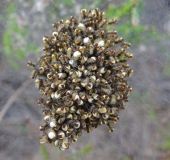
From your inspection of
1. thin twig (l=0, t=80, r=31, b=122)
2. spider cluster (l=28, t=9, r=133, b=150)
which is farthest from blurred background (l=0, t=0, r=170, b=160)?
spider cluster (l=28, t=9, r=133, b=150)

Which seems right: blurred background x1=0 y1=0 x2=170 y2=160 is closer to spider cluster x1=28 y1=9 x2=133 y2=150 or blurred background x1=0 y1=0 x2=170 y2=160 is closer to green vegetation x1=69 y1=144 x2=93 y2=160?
green vegetation x1=69 y1=144 x2=93 y2=160

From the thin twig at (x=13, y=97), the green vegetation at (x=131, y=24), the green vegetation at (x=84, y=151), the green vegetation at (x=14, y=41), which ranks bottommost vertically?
the green vegetation at (x=84, y=151)

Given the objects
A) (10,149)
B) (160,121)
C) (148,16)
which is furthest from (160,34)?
(10,149)

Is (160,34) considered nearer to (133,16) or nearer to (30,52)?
(133,16)

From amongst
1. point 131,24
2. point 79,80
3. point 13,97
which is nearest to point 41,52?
point 13,97

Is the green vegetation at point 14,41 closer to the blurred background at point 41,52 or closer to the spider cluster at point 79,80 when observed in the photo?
the blurred background at point 41,52

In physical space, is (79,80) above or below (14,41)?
below

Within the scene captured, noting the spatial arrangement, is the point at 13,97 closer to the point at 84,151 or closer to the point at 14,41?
the point at 14,41

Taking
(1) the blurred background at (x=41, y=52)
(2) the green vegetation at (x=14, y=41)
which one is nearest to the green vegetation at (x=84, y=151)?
(1) the blurred background at (x=41, y=52)

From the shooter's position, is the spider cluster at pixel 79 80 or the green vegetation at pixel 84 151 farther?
the green vegetation at pixel 84 151

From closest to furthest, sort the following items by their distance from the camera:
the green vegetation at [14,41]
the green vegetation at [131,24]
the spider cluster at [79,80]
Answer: the spider cluster at [79,80], the green vegetation at [131,24], the green vegetation at [14,41]
